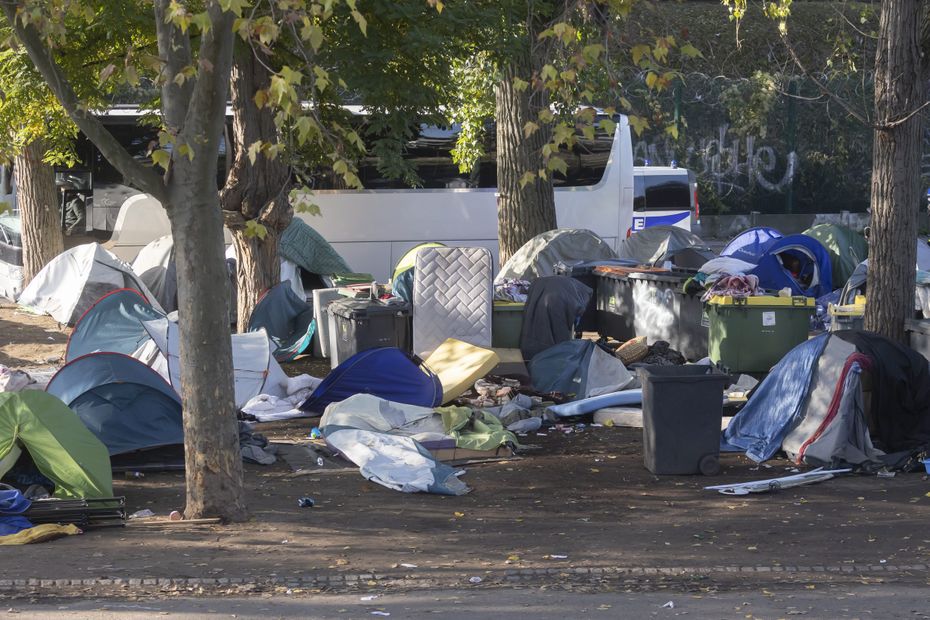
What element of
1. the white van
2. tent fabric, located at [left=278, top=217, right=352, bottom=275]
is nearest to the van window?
the white van

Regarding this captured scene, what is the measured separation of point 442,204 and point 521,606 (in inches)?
534

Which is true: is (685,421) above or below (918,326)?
below

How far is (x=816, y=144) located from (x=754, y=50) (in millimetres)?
4771

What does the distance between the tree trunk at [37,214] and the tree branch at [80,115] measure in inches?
435

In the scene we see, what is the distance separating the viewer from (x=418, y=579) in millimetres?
6191

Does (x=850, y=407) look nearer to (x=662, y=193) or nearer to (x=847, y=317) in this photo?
(x=847, y=317)

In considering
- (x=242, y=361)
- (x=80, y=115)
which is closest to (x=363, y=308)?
(x=242, y=361)

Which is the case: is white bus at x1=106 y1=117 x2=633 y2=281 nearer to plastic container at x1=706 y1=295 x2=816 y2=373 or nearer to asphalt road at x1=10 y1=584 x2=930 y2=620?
plastic container at x1=706 y1=295 x2=816 y2=373

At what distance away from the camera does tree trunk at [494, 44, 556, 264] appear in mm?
15039

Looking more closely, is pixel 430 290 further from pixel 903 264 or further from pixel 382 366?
pixel 903 264

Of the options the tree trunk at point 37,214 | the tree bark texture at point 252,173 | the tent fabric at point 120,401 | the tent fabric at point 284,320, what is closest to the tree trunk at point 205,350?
the tent fabric at point 120,401

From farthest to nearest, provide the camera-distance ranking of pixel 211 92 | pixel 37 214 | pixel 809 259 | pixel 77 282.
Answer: pixel 37 214 → pixel 809 259 → pixel 77 282 → pixel 211 92

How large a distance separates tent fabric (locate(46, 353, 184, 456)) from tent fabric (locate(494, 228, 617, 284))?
6.09m

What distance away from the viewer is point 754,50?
33.4 m
